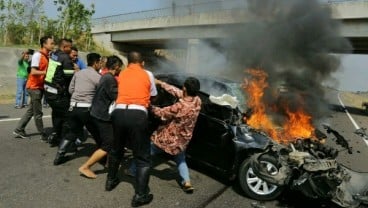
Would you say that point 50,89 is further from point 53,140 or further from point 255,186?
point 255,186

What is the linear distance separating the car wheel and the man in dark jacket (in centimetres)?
316

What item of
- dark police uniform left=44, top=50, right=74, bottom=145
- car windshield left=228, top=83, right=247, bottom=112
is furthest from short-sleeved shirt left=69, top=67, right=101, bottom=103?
car windshield left=228, top=83, right=247, bottom=112

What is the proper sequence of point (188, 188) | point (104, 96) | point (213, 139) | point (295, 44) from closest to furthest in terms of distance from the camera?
point (188, 188) → point (104, 96) → point (213, 139) → point (295, 44)

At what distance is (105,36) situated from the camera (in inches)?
1860

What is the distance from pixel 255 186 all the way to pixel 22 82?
33.4 feet

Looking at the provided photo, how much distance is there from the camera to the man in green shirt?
1392 cm

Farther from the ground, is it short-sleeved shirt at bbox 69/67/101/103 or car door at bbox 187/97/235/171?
short-sleeved shirt at bbox 69/67/101/103

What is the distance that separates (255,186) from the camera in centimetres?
590

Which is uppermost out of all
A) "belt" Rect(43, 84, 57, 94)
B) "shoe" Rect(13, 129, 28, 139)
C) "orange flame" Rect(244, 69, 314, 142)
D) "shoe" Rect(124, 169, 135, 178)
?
"belt" Rect(43, 84, 57, 94)

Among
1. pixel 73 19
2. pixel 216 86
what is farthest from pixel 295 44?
pixel 73 19

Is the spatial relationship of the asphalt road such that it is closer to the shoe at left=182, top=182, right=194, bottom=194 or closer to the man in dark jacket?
the shoe at left=182, top=182, right=194, bottom=194

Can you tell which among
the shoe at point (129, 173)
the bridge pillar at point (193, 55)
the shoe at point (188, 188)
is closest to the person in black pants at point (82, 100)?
the shoe at point (129, 173)

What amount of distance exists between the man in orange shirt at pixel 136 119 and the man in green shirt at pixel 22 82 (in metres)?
9.47

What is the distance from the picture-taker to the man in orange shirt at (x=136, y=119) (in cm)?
521
